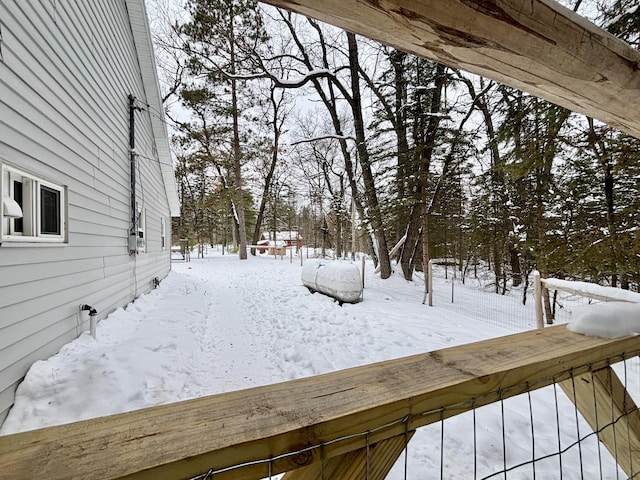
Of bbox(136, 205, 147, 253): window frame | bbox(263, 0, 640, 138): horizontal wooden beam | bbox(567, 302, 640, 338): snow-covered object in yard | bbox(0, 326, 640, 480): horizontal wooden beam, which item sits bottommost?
bbox(0, 326, 640, 480): horizontal wooden beam

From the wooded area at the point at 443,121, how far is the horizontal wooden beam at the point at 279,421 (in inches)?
34.4

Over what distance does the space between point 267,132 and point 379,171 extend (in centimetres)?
1067

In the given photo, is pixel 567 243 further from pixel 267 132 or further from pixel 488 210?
pixel 267 132

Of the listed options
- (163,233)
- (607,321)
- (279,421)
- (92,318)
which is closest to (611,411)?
(607,321)

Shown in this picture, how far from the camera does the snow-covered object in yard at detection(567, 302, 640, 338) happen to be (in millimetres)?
978

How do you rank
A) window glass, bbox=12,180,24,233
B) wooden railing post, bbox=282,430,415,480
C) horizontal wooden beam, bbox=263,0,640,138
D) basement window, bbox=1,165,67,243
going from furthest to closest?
1. window glass, bbox=12,180,24,233
2. basement window, bbox=1,165,67,243
3. horizontal wooden beam, bbox=263,0,640,138
4. wooden railing post, bbox=282,430,415,480

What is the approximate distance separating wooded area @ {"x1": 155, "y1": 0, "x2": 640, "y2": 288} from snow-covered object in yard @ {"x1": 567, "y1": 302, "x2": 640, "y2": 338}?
739 mm

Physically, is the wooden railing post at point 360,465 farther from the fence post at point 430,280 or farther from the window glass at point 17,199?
the fence post at point 430,280

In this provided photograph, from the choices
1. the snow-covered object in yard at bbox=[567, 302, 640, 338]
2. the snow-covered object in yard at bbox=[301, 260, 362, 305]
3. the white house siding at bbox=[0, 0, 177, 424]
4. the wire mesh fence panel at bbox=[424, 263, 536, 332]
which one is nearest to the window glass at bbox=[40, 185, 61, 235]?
the white house siding at bbox=[0, 0, 177, 424]

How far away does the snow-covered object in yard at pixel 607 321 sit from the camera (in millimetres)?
978

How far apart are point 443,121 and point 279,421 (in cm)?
844

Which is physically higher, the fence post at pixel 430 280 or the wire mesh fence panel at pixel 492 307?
the fence post at pixel 430 280

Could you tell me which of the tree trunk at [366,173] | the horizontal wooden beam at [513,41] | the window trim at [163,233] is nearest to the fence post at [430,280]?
the tree trunk at [366,173]

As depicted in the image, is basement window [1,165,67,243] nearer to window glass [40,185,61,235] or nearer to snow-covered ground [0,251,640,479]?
window glass [40,185,61,235]
